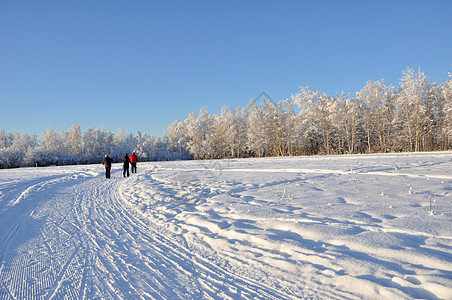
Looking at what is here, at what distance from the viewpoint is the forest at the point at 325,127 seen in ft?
129

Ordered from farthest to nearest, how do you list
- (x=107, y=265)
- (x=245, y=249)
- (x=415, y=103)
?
(x=415, y=103) < (x=245, y=249) < (x=107, y=265)

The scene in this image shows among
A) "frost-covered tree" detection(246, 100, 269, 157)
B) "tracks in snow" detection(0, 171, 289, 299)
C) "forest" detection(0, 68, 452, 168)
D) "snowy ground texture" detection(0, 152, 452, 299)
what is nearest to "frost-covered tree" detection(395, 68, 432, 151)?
"forest" detection(0, 68, 452, 168)

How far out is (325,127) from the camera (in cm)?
4469

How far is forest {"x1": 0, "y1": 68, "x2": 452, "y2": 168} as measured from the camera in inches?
1544

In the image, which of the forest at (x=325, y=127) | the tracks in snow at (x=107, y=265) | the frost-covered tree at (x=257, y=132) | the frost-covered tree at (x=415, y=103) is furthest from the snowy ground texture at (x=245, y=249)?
the frost-covered tree at (x=257, y=132)

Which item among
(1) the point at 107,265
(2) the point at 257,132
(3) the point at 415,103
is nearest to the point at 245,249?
(1) the point at 107,265

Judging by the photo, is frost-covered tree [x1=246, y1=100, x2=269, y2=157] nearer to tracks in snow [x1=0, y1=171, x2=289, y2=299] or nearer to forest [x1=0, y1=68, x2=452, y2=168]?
forest [x1=0, y1=68, x2=452, y2=168]

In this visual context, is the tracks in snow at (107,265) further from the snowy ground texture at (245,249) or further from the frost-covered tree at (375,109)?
the frost-covered tree at (375,109)

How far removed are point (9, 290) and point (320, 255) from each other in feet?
14.6

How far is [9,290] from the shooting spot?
3.13 metres

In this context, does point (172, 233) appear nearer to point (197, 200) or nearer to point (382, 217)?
point (197, 200)

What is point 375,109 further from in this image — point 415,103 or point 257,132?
point 257,132

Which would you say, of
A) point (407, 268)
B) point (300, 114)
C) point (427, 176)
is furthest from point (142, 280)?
point (300, 114)

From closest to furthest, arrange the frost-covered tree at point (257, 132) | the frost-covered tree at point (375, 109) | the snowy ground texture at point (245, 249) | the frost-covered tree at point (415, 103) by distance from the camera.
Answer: the snowy ground texture at point (245, 249) → the frost-covered tree at point (415, 103) → the frost-covered tree at point (375, 109) → the frost-covered tree at point (257, 132)
